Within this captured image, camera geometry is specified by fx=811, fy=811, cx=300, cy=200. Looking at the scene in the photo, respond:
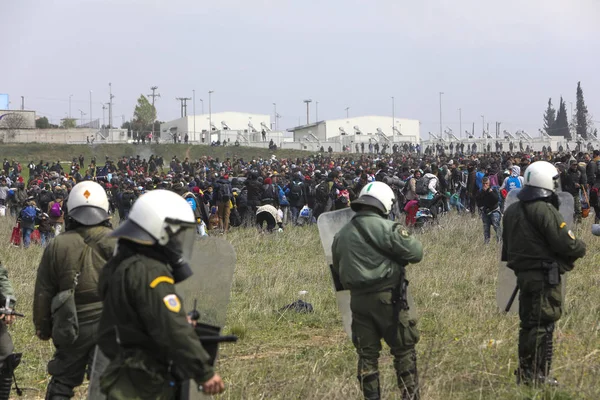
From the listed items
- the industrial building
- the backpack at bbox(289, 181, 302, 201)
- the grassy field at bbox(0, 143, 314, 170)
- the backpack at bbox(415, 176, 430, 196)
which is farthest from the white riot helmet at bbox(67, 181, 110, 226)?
the industrial building

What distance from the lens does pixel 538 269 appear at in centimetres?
589

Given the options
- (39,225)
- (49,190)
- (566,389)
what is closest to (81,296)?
(566,389)

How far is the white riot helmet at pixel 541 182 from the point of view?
593cm

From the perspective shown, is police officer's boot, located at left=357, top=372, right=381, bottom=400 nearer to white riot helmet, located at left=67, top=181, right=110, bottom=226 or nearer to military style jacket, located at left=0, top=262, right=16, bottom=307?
white riot helmet, located at left=67, top=181, right=110, bottom=226

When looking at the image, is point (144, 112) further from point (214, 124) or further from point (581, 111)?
point (581, 111)

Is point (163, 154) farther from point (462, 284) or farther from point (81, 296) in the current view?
point (81, 296)

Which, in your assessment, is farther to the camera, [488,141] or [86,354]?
[488,141]

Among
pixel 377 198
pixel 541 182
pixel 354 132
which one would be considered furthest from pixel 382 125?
pixel 377 198

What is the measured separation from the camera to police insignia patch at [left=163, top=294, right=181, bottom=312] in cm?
364

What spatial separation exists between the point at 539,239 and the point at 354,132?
87080mm

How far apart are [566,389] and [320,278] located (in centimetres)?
633

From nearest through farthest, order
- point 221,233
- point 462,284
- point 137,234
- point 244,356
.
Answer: point 137,234, point 244,356, point 462,284, point 221,233

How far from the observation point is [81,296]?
518 cm

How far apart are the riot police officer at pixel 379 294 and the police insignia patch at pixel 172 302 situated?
→ 6.69 ft
